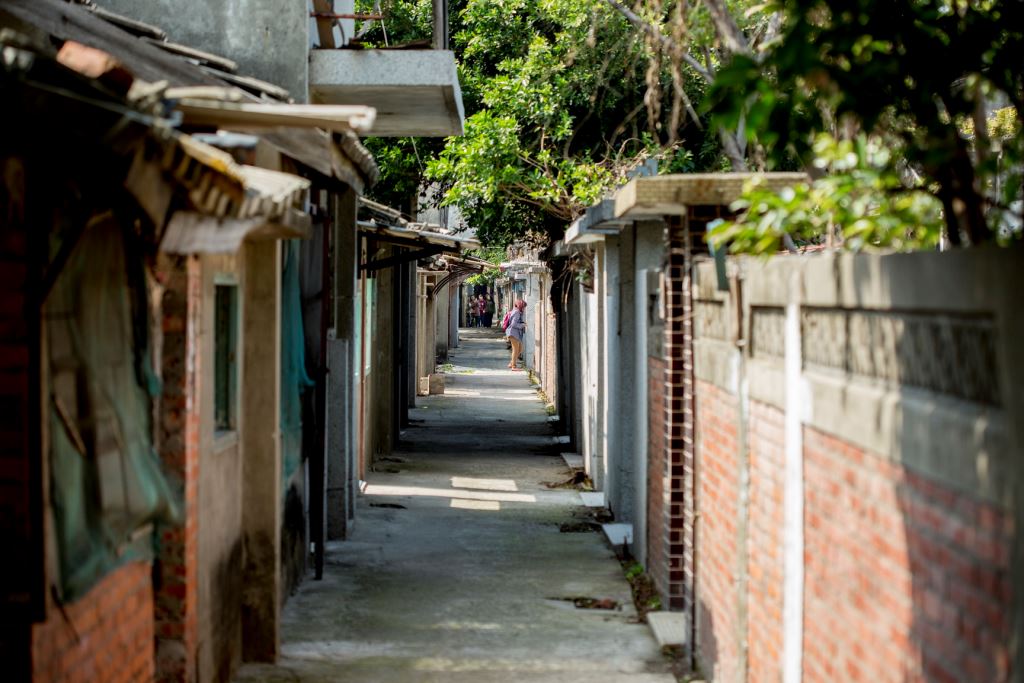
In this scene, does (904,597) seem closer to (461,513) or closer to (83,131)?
(83,131)

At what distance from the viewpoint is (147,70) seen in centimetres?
812

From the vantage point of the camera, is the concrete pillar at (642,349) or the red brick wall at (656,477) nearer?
the red brick wall at (656,477)

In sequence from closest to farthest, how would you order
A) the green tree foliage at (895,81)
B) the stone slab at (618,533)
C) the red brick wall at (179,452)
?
the green tree foliage at (895,81) → the red brick wall at (179,452) → the stone slab at (618,533)

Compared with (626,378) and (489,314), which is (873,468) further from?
(489,314)

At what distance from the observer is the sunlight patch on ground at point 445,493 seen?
16547 mm

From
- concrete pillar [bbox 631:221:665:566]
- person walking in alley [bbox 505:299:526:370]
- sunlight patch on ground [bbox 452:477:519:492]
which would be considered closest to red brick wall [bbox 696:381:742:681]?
concrete pillar [bbox 631:221:665:566]

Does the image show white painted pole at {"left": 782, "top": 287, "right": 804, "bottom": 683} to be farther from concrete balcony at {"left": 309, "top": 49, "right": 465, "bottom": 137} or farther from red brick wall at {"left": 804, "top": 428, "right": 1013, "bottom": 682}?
concrete balcony at {"left": 309, "top": 49, "right": 465, "bottom": 137}

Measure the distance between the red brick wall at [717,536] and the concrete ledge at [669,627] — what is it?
614 millimetres

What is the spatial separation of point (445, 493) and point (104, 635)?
1116 cm

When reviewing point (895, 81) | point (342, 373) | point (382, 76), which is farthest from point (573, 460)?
point (895, 81)

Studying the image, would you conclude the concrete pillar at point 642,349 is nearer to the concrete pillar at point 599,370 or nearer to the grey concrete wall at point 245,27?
the concrete pillar at point 599,370

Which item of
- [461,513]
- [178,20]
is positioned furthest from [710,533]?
[461,513]

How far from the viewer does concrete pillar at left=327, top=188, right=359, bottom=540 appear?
13.3 m

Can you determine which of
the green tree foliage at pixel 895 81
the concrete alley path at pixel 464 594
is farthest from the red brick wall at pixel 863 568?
the concrete alley path at pixel 464 594
